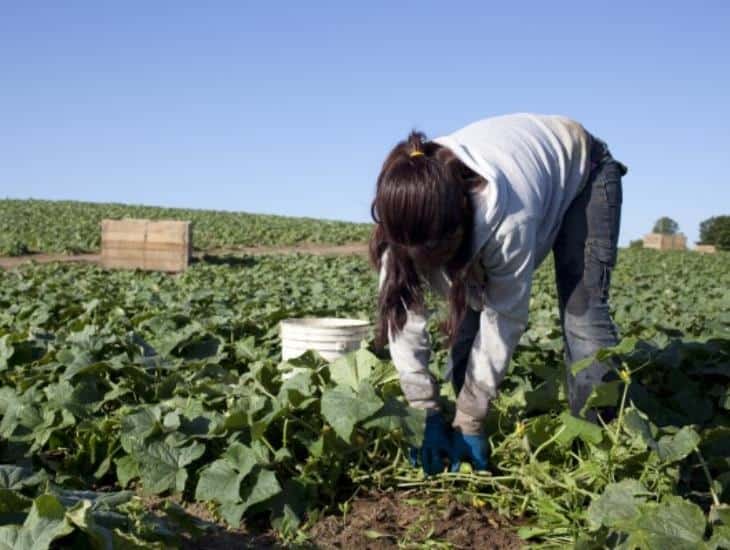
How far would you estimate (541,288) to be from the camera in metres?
10.1

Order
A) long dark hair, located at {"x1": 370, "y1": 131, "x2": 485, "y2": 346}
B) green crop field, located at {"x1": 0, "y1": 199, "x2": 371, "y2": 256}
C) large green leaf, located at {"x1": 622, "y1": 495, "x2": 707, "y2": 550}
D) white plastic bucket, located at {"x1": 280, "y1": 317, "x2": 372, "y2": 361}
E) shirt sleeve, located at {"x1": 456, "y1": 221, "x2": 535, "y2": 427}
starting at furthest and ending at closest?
green crop field, located at {"x1": 0, "y1": 199, "x2": 371, "y2": 256}, white plastic bucket, located at {"x1": 280, "y1": 317, "x2": 372, "y2": 361}, shirt sleeve, located at {"x1": 456, "y1": 221, "x2": 535, "y2": 427}, long dark hair, located at {"x1": 370, "y1": 131, "x2": 485, "y2": 346}, large green leaf, located at {"x1": 622, "y1": 495, "x2": 707, "y2": 550}

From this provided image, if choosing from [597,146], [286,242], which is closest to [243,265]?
[286,242]

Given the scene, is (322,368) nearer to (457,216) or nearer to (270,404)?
(270,404)

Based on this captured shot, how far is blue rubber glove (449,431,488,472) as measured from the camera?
273cm

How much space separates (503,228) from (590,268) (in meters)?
0.55

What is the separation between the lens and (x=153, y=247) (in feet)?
38.7

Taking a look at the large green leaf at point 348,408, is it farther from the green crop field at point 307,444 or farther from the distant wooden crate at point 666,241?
the distant wooden crate at point 666,241

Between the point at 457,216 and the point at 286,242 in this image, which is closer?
the point at 457,216

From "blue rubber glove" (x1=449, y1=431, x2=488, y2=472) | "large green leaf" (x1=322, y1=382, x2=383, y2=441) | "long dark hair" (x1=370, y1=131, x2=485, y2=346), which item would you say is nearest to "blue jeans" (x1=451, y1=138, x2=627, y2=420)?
"blue rubber glove" (x1=449, y1=431, x2=488, y2=472)

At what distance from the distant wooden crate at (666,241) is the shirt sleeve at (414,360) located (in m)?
27.8

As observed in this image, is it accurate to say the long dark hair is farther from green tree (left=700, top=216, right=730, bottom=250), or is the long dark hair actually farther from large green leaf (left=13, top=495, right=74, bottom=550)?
green tree (left=700, top=216, right=730, bottom=250)

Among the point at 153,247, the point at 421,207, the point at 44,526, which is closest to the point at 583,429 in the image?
the point at 421,207

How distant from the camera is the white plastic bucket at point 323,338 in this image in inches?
142

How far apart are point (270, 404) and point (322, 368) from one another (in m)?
0.36
